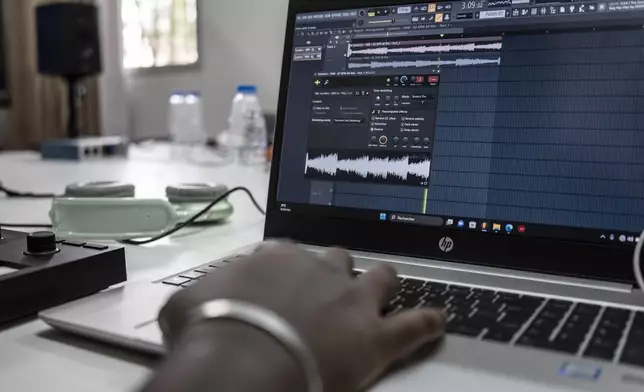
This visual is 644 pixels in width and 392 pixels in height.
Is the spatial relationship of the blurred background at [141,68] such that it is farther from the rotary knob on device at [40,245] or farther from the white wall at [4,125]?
the rotary knob on device at [40,245]

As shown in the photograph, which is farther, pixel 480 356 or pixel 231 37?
pixel 231 37

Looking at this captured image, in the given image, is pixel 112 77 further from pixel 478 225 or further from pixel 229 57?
pixel 478 225

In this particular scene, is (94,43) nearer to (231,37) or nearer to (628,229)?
(231,37)

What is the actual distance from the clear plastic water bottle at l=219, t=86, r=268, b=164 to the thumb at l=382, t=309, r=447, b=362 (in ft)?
5.58

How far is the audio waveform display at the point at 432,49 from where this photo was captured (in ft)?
2.28

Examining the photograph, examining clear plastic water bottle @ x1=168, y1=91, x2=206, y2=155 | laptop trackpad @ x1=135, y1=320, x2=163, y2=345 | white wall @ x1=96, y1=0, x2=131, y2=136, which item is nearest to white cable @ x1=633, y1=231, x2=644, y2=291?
laptop trackpad @ x1=135, y1=320, x2=163, y2=345

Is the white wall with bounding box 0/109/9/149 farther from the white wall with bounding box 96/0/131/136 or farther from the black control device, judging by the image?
the black control device

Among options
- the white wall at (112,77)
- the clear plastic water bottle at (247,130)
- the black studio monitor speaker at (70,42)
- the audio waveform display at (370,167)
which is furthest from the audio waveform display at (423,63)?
the white wall at (112,77)

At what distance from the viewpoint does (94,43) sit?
3.13 m

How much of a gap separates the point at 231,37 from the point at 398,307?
270 cm

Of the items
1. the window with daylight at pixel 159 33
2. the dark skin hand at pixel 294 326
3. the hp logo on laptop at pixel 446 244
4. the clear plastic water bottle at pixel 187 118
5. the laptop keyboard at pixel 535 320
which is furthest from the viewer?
the window with daylight at pixel 159 33

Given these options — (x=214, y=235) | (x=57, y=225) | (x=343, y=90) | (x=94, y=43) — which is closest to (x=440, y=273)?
(x=343, y=90)

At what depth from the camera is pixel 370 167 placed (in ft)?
2.46

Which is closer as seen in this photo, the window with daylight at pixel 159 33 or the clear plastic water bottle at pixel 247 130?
the clear plastic water bottle at pixel 247 130
